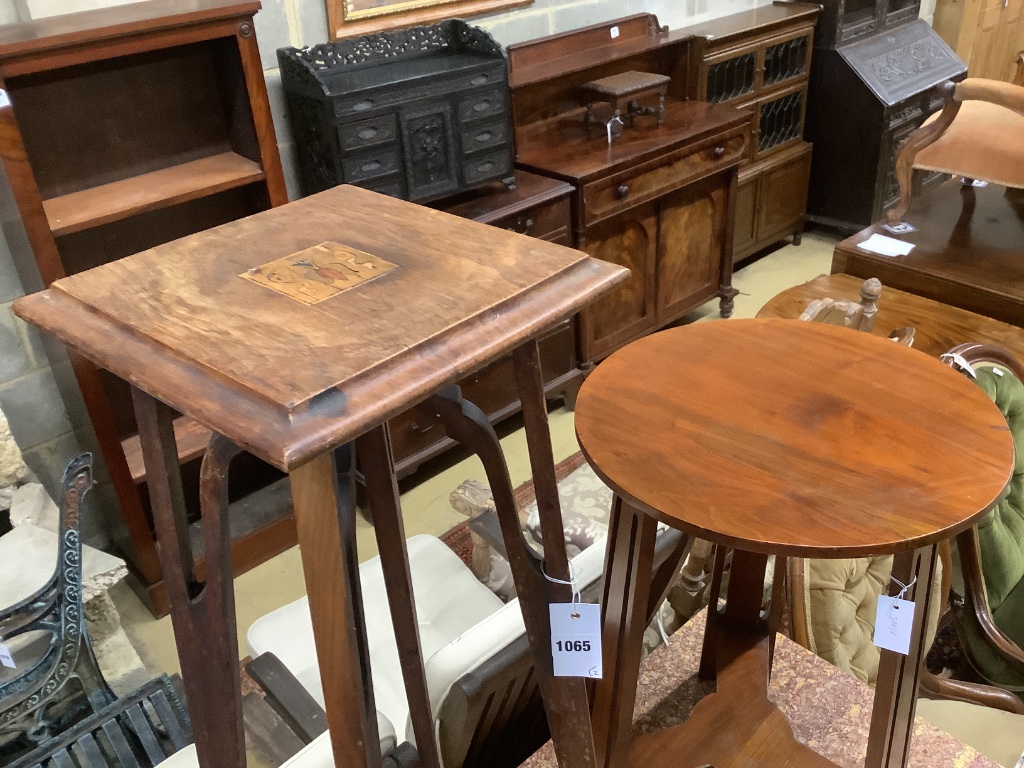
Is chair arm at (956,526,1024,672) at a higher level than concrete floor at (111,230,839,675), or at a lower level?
higher

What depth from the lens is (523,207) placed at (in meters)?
2.39

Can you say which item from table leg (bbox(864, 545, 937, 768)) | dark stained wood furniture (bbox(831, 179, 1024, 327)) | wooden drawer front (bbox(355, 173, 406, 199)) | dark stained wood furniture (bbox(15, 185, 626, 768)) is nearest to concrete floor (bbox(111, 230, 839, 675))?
dark stained wood furniture (bbox(831, 179, 1024, 327))

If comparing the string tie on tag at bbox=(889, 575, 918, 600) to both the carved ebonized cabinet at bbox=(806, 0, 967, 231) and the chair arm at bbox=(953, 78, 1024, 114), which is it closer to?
the chair arm at bbox=(953, 78, 1024, 114)

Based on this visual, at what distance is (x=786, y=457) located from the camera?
0.92 meters

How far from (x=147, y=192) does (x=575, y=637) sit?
59.2 inches

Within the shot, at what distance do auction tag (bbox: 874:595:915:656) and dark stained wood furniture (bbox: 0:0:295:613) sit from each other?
5.24ft

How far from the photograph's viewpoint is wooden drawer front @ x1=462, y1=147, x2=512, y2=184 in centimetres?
233

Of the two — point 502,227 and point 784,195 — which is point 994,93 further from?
point 502,227

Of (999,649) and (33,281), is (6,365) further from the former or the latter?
(999,649)

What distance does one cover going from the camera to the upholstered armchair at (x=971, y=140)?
105 inches

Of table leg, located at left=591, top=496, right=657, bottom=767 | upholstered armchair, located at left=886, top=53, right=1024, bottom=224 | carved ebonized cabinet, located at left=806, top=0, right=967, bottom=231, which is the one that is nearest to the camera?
table leg, located at left=591, top=496, right=657, bottom=767

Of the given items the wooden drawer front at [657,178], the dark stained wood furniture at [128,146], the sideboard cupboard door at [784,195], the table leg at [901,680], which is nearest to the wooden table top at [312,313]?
the table leg at [901,680]

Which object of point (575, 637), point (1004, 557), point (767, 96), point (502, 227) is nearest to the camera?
point (575, 637)

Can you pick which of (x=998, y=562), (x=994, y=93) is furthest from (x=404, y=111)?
(x=994, y=93)
